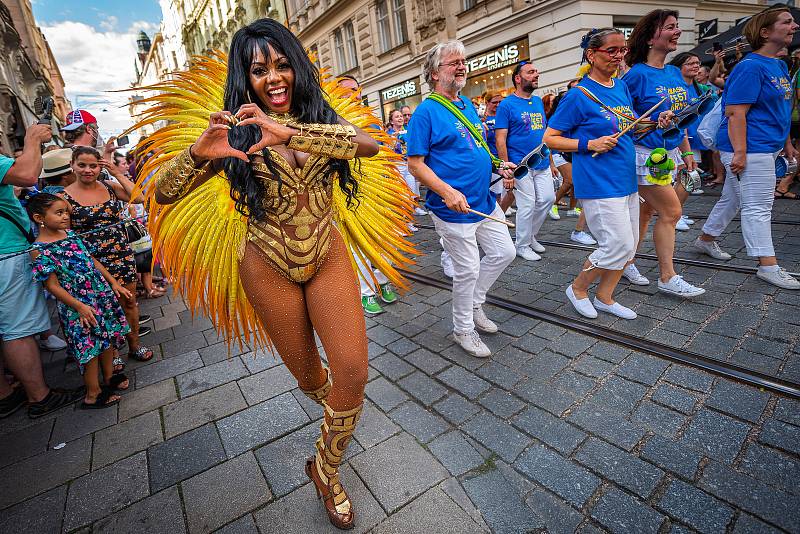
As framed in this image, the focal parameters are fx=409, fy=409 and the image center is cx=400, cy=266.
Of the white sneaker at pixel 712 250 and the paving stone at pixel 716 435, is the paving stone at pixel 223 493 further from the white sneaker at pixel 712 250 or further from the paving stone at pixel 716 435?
the white sneaker at pixel 712 250

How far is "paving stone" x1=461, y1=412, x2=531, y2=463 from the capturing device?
2.20 metres

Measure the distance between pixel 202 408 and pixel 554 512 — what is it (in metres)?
2.33

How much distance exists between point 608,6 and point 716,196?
303 inches

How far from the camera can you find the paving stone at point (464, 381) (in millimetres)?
2740

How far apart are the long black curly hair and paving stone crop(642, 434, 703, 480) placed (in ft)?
7.01

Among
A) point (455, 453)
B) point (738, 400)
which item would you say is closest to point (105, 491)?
point (455, 453)

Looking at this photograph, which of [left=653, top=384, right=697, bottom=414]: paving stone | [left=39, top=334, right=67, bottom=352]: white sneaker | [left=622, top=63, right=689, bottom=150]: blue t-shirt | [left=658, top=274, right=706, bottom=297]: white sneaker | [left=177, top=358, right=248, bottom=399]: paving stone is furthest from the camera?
[left=39, top=334, right=67, bottom=352]: white sneaker

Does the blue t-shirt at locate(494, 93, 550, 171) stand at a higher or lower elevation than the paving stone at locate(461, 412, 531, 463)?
higher

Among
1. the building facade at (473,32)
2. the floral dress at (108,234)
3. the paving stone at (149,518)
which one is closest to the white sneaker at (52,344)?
the floral dress at (108,234)

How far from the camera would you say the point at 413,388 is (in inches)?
113

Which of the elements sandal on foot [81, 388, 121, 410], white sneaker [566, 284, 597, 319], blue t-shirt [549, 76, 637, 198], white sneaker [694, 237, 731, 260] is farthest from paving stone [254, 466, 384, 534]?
white sneaker [694, 237, 731, 260]

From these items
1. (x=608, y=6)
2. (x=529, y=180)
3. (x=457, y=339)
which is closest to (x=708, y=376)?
(x=457, y=339)

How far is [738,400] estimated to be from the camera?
2357 mm

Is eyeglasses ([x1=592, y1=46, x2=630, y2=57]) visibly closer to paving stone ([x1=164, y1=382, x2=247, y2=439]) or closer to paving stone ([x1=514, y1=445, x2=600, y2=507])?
paving stone ([x1=514, y1=445, x2=600, y2=507])
